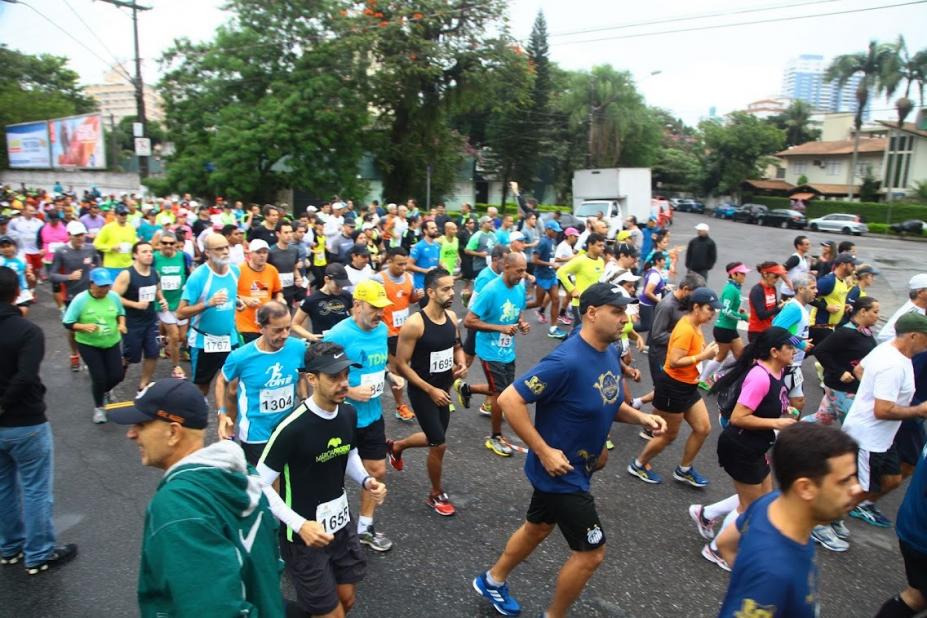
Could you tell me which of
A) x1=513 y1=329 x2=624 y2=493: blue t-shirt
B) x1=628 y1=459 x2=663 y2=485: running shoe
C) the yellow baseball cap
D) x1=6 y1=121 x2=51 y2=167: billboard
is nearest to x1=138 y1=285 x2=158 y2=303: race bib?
the yellow baseball cap

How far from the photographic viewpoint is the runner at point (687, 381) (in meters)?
5.26

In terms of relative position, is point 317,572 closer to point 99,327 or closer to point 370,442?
point 370,442

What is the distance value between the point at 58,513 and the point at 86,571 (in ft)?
3.35

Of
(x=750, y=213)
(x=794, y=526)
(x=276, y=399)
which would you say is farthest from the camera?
(x=750, y=213)

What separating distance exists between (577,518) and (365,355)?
198 centimetres

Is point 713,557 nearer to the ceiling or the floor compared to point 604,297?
nearer to the floor

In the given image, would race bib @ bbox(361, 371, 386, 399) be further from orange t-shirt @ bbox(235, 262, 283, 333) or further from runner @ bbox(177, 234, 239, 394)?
orange t-shirt @ bbox(235, 262, 283, 333)

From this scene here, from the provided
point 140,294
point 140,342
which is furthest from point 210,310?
point 140,342

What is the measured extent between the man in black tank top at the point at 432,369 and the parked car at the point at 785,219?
44.4 m

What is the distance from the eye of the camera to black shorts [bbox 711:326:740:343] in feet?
25.0

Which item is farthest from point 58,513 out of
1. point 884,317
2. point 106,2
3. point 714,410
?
point 106,2

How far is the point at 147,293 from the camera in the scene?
7316mm

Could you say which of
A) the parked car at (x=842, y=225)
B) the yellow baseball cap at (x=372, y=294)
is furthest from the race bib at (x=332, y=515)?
the parked car at (x=842, y=225)

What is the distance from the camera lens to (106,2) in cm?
2019
